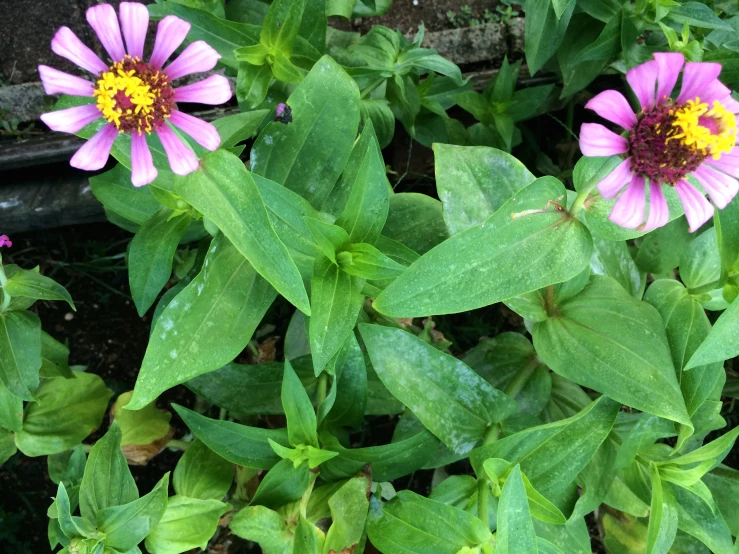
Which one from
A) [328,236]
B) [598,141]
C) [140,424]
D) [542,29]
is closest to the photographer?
[598,141]

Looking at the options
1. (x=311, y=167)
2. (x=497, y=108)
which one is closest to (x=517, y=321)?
(x=497, y=108)

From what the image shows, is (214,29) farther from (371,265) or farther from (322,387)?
(322,387)

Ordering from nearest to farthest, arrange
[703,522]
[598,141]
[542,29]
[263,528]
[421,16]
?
[598,141] < [263,528] < [703,522] < [542,29] < [421,16]

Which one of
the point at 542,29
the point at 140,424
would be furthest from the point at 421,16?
the point at 140,424

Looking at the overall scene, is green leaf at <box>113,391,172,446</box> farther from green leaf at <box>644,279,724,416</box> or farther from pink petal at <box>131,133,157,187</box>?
green leaf at <box>644,279,724,416</box>

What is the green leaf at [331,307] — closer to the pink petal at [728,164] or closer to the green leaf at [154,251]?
the green leaf at [154,251]

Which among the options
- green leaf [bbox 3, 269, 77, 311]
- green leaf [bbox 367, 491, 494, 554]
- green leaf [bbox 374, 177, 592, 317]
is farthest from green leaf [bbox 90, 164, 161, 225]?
green leaf [bbox 367, 491, 494, 554]
